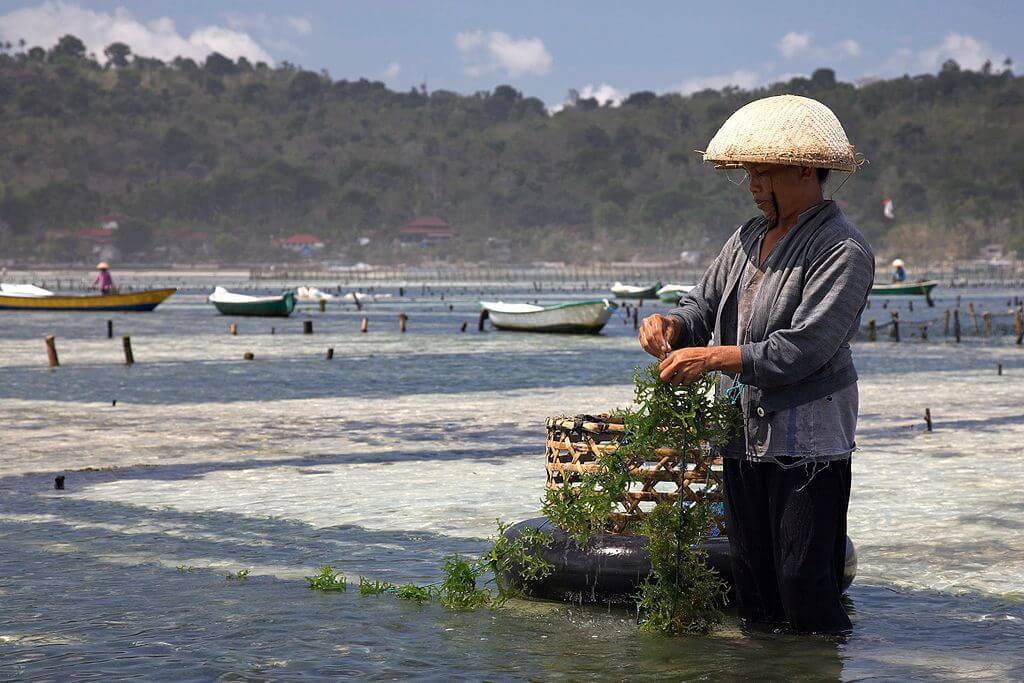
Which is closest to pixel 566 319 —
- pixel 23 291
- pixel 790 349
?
pixel 23 291

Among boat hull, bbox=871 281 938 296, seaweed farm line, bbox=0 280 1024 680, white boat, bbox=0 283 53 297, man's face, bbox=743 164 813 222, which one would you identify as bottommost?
seaweed farm line, bbox=0 280 1024 680

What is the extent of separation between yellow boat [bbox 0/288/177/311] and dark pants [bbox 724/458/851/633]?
61371 mm

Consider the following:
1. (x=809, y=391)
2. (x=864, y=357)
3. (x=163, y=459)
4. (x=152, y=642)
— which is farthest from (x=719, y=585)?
(x=864, y=357)

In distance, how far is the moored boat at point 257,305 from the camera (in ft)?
211

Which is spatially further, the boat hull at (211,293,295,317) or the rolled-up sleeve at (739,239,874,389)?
the boat hull at (211,293,295,317)

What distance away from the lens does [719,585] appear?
664 centimetres

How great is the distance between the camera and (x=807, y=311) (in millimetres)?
5523

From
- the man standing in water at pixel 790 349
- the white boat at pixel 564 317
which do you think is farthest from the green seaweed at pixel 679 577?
the white boat at pixel 564 317

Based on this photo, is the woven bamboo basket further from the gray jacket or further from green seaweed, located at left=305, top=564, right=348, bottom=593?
green seaweed, located at left=305, top=564, right=348, bottom=593

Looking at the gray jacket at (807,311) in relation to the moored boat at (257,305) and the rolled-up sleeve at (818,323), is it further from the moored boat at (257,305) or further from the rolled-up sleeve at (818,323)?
the moored boat at (257,305)

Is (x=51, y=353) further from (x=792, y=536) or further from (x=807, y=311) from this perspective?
(x=807, y=311)

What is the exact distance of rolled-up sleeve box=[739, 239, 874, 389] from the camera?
5.43m

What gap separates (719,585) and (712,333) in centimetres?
131

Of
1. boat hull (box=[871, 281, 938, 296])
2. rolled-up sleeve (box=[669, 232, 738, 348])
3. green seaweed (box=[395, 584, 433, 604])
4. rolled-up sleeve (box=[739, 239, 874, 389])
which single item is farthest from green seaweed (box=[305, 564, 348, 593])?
boat hull (box=[871, 281, 938, 296])
